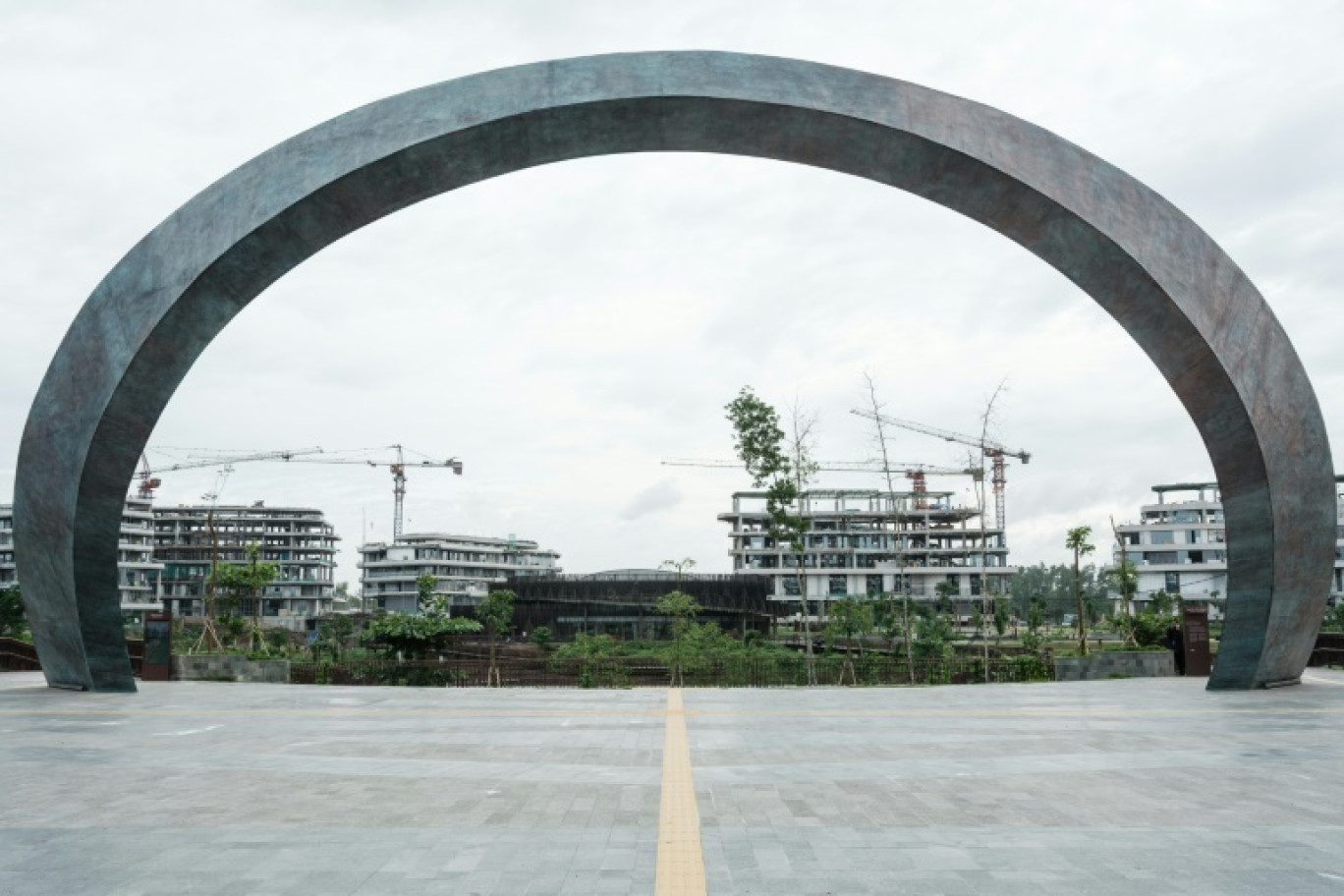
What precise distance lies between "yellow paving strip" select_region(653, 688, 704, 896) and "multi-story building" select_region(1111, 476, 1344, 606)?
8116 cm

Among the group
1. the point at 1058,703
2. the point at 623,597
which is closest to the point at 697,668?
the point at 1058,703

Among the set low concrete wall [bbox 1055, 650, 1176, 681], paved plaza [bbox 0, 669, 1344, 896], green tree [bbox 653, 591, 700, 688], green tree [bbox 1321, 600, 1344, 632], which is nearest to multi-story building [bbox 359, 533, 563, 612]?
green tree [bbox 653, 591, 700, 688]

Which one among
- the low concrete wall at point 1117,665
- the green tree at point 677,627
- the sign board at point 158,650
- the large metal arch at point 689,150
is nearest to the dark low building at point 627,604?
the green tree at point 677,627

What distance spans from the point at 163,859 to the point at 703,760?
5.16 m

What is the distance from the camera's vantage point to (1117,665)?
67.1ft

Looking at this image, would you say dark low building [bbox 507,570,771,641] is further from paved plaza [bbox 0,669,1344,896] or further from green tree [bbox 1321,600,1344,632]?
paved plaza [bbox 0,669,1344,896]

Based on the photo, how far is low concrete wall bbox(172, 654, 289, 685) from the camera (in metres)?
20.0

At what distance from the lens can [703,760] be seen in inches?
376

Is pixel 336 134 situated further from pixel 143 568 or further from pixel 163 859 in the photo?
pixel 143 568

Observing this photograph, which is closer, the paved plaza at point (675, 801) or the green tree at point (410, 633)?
the paved plaza at point (675, 801)

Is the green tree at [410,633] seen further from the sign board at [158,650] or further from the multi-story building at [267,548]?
the multi-story building at [267,548]

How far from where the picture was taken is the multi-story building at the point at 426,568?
360 ft

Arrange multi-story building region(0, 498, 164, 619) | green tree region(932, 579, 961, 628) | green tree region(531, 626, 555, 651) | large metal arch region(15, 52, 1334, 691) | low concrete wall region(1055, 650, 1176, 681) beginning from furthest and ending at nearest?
multi-story building region(0, 498, 164, 619), green tree region(932, 579, 961, 628), green tree region(531, 626, 555, 651), low concrete wall region(1055, 650, 1176, 681), large metal arch region(15, 52, 1334, 691)

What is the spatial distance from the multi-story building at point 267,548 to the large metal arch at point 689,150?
3935 inches
